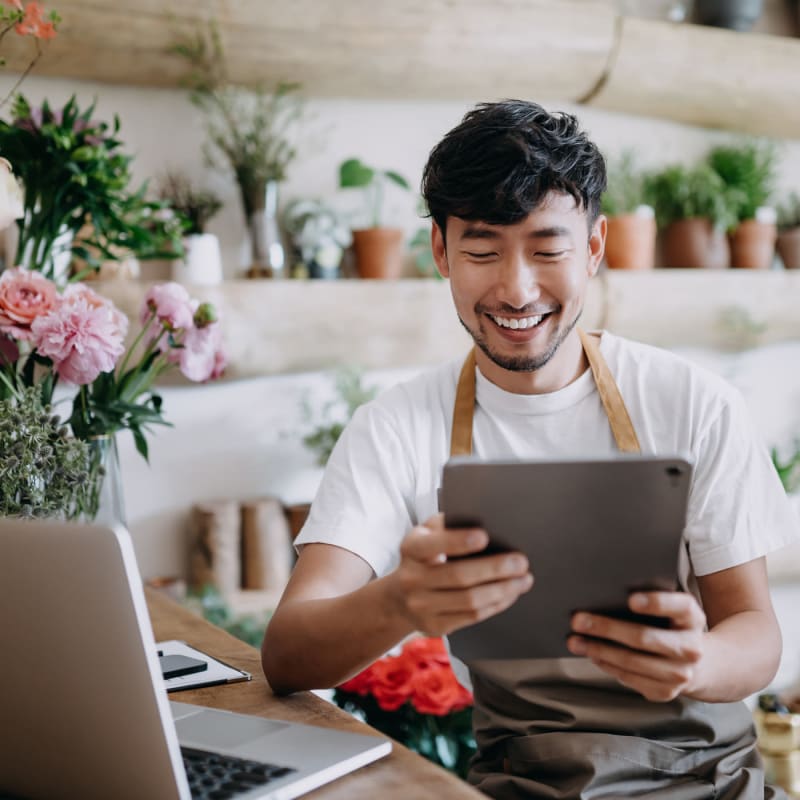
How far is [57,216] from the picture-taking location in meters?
1.68

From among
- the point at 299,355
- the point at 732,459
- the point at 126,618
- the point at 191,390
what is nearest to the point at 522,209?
the point at 732,459

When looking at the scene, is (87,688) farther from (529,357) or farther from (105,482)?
(529,357)

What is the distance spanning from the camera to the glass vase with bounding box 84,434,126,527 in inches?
53.6

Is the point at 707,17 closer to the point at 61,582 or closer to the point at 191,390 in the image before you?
the point at 191,390

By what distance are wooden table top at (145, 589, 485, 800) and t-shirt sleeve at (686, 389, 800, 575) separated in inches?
20.6

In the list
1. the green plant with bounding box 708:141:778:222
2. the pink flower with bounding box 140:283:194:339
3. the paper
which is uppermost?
the green plant with bounding box 708:141:778:222

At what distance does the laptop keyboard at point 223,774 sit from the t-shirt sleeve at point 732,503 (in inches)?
25.7

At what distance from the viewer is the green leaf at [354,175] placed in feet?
9.09

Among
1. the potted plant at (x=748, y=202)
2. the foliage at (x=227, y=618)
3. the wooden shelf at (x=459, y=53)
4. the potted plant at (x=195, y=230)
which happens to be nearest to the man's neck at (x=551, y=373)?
the foliage at (x=227, y=618)

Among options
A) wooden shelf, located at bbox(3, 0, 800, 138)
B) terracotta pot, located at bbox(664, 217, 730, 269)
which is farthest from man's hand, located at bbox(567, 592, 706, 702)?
terracotta pot, located at bbox(664, 217, 730, 269)

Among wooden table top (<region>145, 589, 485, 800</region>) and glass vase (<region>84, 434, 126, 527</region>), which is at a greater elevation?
glass vase (<region>84, 434, 126, 527</region>)

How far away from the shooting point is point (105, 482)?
4.58ft

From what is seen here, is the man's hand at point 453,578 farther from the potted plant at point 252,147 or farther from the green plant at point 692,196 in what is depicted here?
the green plant at point 692,196

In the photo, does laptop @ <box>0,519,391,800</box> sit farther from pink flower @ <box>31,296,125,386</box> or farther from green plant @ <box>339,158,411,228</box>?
green plant @ <box>339,158,411,228</box>
